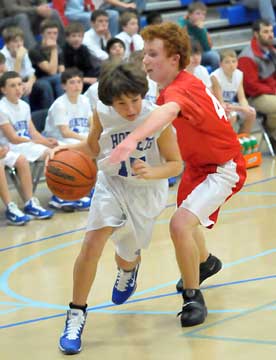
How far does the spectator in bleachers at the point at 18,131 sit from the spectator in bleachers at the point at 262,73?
2.93 m

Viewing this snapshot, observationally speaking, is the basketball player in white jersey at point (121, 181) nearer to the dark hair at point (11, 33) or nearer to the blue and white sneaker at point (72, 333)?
the blue and white sneaker at point (72, 333)

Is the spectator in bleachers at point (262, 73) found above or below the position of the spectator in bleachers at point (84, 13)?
below

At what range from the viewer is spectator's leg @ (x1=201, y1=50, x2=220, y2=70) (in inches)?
452

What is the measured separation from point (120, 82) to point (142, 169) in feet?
1.46

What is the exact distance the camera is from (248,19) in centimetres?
1364

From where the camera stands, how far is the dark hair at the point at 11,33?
31.8ft

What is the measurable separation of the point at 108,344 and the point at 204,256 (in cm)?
103

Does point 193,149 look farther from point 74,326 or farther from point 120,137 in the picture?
point 74,326

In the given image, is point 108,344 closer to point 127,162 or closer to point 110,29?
point 127,162

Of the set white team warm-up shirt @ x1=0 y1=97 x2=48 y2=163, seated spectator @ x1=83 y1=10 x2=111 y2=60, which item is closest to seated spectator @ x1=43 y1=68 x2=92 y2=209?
white team warm-up shirt @ x1=0 y1=97 x2=48 y2=163

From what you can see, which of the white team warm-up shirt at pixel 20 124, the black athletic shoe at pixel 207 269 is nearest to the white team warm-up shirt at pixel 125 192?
the black athletic shoe at pixel 207 269

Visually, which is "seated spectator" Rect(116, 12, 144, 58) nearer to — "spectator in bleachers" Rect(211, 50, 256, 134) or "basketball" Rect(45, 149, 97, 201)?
"spectator in bleachers" Rect(211, 50, 256, 134)

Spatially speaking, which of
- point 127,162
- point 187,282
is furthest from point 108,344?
point 127,162

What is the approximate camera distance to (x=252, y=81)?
1055 centimetres
